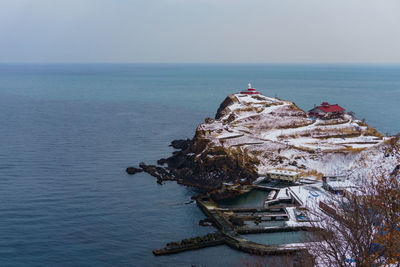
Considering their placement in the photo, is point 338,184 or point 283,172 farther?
point 283,172

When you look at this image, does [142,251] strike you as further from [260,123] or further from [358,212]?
[260,123]

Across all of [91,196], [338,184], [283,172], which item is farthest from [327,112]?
[91,196]

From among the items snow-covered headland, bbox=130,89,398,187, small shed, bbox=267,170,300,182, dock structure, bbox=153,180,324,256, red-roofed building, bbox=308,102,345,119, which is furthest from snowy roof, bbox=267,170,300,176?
red-roofed building, bbox=308,102,345,119

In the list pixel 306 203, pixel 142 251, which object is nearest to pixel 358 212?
pixel 142 251

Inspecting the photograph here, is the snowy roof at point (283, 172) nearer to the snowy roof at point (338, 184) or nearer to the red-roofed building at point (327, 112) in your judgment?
the snowy roof at point (338, 184)

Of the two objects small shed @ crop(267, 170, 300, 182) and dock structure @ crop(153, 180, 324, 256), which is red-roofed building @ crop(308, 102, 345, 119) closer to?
small shed @ crop(267, 170, 300, 182)

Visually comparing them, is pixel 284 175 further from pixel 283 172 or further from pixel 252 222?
pixel 252 222

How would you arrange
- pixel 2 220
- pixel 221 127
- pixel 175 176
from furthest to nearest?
pixel 221 127 < pixel 175 176 < pixel 2 220
